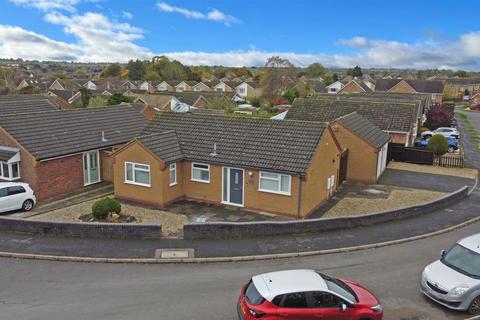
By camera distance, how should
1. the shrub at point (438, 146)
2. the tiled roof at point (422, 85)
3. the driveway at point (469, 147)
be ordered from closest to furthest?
1. the shrub at point (438, 146)
2. the driveway at point (469, 147)
3. the tiled roof at point (422, 85)

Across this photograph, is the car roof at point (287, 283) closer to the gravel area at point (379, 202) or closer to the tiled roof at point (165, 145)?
the gravel area at point (379, 202)

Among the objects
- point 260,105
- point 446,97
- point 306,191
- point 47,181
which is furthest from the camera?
point 446,97

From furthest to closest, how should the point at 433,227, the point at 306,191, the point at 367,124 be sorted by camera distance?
1. the point at 367,124
2. the point at 306,191
3. the point at 433,227

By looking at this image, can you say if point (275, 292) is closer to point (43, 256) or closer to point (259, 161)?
point (43, 256)

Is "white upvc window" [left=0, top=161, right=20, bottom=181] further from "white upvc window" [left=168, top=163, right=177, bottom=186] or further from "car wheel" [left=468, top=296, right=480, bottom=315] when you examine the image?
"car wheel" [left=468, top=296, right=480, bottom=315]

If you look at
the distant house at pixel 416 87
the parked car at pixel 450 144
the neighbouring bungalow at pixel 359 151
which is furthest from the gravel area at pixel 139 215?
the distant house at pixel 416 87

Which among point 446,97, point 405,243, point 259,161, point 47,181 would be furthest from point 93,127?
point 446,97

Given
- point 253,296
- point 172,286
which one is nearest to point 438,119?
point 172,286
